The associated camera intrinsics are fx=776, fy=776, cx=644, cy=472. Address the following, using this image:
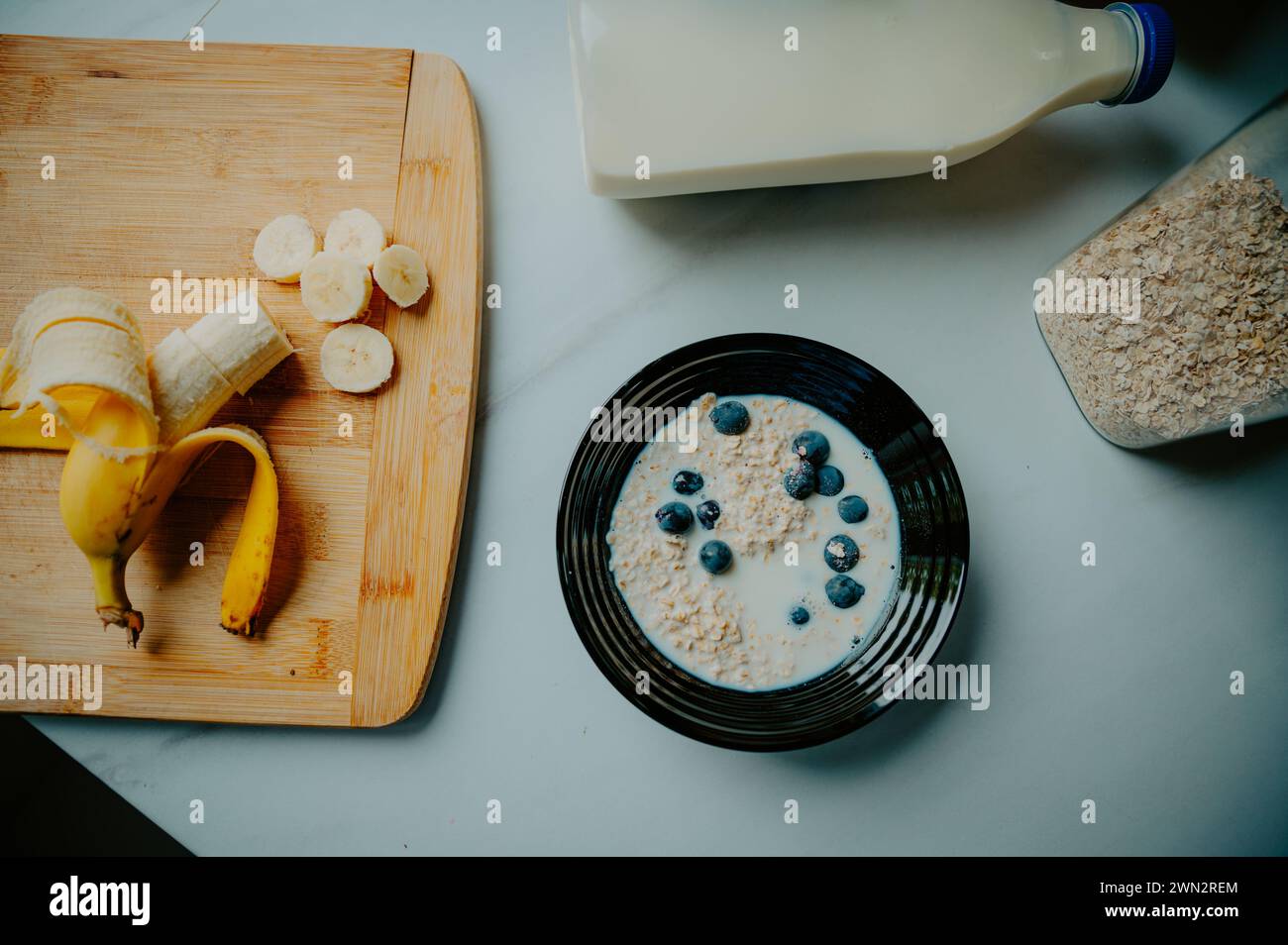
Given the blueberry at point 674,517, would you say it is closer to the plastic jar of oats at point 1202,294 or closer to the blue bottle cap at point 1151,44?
the plastic jar of oats at point 1202,294

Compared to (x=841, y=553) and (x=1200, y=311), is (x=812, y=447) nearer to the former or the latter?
(x=841, y=553)

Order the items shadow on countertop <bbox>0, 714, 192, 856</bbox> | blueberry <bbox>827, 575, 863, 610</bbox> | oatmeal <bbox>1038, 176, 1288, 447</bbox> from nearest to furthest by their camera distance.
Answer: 1. oatmeal <bbox>1038, 176, 1288, 447</bbox>
2. blueberry <bbox>827, 575, 863, 610</bbox>
3. shadow on countertop <bbox>0, 714, 192, 856</bbox>

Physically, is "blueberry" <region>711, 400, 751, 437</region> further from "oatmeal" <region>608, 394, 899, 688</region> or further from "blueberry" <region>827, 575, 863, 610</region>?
"blueberry" <region>827, 575, 863, 610</region>

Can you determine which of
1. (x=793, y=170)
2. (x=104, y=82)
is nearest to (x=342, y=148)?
(x=104, y=82)

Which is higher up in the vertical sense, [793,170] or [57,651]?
[793,170]

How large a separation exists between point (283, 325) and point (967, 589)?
0.89m

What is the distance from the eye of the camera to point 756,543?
35.5 inches

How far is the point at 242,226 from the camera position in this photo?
0.93 m

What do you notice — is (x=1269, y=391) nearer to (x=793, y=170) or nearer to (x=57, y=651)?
(x=793, y=170)

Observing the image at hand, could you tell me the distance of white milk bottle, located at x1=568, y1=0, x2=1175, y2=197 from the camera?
0.82m

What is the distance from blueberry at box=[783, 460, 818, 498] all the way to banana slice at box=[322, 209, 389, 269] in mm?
546

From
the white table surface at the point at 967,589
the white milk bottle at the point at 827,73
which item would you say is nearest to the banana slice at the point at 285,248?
the white table surface at the point at 967,589

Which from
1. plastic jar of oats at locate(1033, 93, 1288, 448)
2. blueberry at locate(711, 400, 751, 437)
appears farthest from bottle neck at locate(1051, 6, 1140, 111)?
blueberry at locate(711, 400, 751, 437)

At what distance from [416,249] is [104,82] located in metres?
0.44
